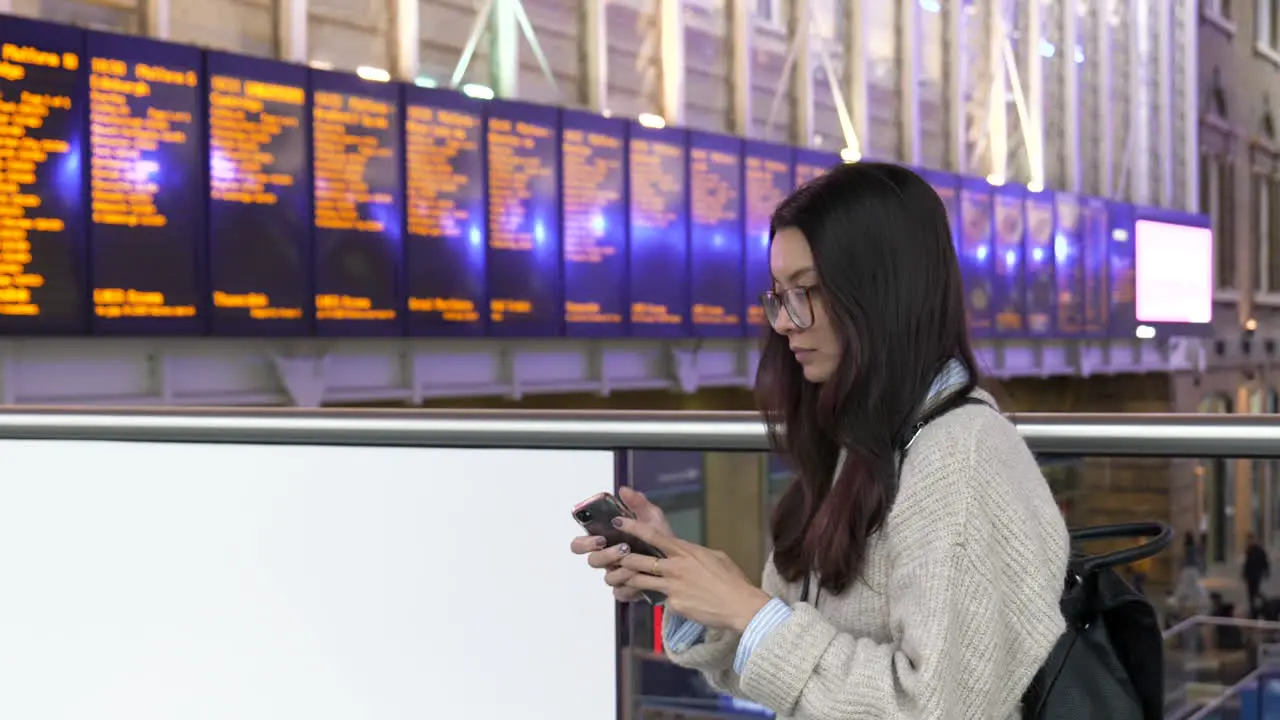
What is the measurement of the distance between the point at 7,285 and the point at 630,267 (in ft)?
17.3

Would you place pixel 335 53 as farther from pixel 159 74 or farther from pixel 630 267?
pixel 630 267

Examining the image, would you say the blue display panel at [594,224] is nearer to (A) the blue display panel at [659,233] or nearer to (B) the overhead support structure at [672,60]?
(A) the blue display panel at [659,233]

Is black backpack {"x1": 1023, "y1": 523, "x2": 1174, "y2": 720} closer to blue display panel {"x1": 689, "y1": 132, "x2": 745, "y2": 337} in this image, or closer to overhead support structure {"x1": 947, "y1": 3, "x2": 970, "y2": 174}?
blue display panel {"x1": 689, "y1": 132, "x2": 745, "y2": 337}

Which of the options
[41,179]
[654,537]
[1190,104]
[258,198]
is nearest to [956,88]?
[1190,104]

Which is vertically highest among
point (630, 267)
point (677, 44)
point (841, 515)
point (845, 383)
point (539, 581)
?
point (677, 44)

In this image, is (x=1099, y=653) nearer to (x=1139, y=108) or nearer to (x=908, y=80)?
(x=908, y=80)

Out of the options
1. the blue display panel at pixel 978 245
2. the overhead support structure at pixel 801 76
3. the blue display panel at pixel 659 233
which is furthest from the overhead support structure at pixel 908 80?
the blue display panel at pixel 659 233

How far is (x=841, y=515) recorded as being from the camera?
1.33 metres

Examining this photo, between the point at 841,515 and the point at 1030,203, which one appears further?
the point at 1030,203

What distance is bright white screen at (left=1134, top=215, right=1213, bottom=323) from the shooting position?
20812mm

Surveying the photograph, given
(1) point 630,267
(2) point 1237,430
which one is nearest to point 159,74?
(1) point 630,267

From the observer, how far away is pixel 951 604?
124cm

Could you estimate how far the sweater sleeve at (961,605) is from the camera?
124 centimetres

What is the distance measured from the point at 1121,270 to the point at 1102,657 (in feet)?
66.6
